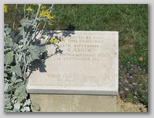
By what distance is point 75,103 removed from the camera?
445 cm

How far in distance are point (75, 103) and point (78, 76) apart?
28 cm

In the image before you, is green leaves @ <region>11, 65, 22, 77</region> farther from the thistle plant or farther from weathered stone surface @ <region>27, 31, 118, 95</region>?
weathered stone surface @ <region>27, 31, 118, 95</region>

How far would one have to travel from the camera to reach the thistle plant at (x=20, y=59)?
4.41m

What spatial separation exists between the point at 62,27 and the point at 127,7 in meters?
0.91

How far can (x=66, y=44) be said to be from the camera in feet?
15.2

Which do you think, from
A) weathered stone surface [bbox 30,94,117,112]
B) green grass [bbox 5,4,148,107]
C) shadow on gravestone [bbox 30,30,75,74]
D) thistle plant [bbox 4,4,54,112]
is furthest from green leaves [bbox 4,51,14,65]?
green grass [bbox 5,4,148,107]

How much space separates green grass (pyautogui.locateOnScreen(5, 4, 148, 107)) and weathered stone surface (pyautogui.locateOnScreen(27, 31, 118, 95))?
92 cm

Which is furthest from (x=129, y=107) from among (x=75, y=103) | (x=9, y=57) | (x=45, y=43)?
(x=9, y=57)

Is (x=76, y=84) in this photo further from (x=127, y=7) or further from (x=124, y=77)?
(x=127, y=7)

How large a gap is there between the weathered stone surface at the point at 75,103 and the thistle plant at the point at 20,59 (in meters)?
0.10

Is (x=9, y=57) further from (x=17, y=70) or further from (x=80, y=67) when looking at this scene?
(x=80, y=67)

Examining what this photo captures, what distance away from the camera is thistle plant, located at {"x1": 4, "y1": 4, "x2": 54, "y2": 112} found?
4.41m

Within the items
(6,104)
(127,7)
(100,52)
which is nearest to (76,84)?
(100,52)

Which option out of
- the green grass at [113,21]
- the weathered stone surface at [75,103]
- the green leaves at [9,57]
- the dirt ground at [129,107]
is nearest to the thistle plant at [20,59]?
the green leaves at [9,57]
